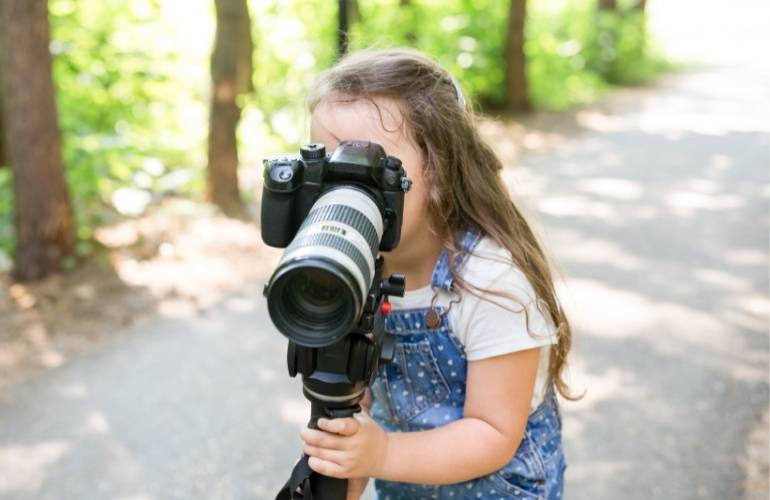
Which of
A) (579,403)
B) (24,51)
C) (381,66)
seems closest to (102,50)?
(24,51)

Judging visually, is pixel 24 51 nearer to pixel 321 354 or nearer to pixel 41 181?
pixel 41 181

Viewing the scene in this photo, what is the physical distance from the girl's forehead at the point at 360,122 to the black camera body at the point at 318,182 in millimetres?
188

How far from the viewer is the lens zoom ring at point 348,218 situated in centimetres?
106

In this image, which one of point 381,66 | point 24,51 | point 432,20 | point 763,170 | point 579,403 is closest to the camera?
point 381,66

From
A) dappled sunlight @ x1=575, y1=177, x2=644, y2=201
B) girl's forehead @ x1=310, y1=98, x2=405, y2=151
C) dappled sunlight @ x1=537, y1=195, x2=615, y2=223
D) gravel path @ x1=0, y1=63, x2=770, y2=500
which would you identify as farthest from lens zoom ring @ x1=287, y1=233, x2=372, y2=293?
dappled sunlight @ x1=575, y1=177, x2=644, y2=201

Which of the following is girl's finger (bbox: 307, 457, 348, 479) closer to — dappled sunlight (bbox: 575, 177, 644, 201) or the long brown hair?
the long brown hair

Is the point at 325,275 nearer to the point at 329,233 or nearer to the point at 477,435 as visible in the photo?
the point at 329,233

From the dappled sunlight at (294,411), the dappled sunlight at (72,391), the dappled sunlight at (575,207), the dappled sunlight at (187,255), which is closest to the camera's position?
the dappled sunlight at (294,411)

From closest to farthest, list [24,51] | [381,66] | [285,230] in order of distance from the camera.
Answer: [285,230]
[381,66]
[24,51]

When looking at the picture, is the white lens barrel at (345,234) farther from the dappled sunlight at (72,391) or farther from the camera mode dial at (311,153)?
the dappled sunlight at (72,391)

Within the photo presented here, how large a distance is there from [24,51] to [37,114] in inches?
12.8

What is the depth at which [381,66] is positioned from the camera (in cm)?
151

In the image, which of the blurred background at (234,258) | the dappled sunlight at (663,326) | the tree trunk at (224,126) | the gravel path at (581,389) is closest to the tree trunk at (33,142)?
the blurred background at (234,258)

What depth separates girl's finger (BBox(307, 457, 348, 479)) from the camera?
1.26 m
